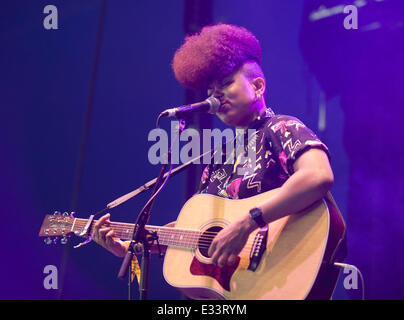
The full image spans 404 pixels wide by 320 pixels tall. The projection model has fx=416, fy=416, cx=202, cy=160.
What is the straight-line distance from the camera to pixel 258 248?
6.17 feet

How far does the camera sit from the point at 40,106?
376 centimetres

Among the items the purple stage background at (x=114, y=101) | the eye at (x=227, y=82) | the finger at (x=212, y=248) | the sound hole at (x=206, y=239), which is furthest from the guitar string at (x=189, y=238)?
the purple stage background at (x=114, y=101)

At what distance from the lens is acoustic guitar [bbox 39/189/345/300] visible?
172 centimetres

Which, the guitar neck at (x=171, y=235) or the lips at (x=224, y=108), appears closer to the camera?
the guitar neck at (x=171, y=235)

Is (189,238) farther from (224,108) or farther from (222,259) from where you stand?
(224,108)

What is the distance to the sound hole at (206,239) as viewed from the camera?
2.12 m

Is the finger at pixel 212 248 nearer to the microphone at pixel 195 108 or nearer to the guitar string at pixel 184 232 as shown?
the guitar string at pixel 184 232

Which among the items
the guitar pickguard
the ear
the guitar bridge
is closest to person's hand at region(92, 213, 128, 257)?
the guitar pickguard

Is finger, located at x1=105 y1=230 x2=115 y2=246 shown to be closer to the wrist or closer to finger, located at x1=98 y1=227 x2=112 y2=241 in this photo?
finger, located at x1=98 y1=227 x2=112 y2=241

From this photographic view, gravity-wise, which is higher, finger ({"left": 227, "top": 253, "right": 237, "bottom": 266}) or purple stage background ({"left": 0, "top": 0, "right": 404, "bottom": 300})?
purple stage background ({"left": 0, "top": 0, "right": 404, "bottom": 300})

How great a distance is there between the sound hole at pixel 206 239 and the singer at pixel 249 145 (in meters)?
0.12

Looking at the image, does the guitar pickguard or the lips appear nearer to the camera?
the guitar pickguard

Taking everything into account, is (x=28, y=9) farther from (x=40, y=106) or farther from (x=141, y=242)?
(x=141, y=242)
